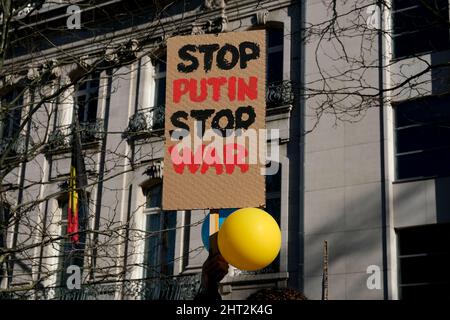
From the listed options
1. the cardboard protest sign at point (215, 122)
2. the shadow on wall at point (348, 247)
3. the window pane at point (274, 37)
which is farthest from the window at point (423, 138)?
the cardboard protest sign at point (215, 122)

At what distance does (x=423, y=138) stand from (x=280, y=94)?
148 inches

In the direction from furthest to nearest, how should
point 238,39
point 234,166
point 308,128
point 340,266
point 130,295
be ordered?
point 130,295 < point 308,128 < point 340,266 < point 238,39 < point 234,166

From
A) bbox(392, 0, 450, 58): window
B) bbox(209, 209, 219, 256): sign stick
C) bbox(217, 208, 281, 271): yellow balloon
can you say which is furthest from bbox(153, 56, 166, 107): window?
bbox(217, 208, 281, 271): yellow balloon

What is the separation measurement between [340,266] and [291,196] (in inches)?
91.2

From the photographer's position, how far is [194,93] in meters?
7.27

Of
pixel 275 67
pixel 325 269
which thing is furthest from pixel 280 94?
pixel 325 269

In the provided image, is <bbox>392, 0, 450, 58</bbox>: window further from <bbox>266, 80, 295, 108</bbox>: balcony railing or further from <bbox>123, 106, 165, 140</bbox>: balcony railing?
<bbox>123, 106, 165, 140</bbox>: balcony railing

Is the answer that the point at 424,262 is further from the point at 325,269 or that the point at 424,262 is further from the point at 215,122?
the point at 215,122

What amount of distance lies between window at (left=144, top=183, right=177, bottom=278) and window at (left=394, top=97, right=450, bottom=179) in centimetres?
603

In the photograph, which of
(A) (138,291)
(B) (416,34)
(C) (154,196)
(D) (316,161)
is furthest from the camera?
(C) (154,196)

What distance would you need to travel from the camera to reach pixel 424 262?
56.9 feet

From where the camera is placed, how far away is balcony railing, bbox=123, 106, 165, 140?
22.0m

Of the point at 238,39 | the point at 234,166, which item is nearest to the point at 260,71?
the point at 238,39

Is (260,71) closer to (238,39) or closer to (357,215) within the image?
(238,39)
